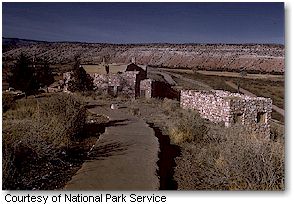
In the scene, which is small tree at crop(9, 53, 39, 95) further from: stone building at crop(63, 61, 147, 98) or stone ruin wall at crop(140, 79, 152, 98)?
stone building at crop(63, 61, 147, 98)

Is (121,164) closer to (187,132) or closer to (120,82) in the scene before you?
(187,132)

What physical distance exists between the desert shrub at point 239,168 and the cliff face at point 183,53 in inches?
35.7

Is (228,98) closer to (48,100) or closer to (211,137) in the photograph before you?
(211,137)

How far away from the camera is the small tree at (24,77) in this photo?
15.5ft

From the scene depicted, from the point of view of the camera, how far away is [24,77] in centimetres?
511

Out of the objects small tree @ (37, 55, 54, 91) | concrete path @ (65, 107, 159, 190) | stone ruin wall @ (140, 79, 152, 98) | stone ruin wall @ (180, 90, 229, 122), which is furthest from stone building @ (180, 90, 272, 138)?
stone ruin wall @ (140, 79, 152, 98)

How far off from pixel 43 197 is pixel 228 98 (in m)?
4.62

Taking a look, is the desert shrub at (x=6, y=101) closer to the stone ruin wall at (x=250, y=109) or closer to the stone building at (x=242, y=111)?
the stone building at (x=242, y=111)

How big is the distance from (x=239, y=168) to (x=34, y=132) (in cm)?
228

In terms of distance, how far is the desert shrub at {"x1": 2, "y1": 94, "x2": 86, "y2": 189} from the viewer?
4.20 metres

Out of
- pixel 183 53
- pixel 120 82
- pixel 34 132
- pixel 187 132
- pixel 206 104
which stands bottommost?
pixel 187 132

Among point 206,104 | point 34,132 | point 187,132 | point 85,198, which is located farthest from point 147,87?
point 85,198

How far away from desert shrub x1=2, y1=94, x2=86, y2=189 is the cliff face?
665 millimetres

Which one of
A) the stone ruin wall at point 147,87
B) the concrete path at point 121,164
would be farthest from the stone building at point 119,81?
the concrete path at point 121,164
